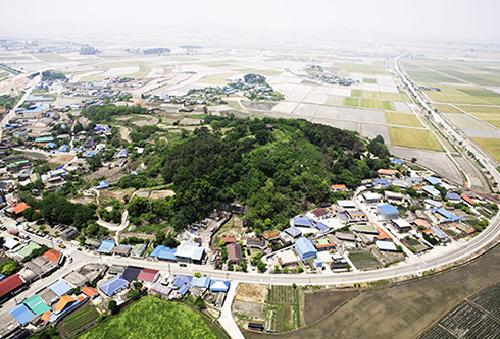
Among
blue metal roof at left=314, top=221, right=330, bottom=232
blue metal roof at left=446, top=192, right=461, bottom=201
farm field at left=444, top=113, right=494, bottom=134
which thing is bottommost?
blue metal roof at left=314, top=221, right=330, bottom=232

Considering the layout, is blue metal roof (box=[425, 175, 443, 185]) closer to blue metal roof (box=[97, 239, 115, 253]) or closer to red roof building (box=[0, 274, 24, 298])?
blue metal roof (box=[97, 239, 115, 253])

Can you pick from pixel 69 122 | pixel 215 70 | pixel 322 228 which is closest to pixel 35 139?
pixel 69 122

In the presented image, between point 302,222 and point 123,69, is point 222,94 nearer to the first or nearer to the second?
point 123,69

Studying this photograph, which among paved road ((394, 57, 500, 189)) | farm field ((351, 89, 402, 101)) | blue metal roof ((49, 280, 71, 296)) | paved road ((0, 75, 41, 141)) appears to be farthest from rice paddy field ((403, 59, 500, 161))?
paved road ((0, 75, 41, 141))

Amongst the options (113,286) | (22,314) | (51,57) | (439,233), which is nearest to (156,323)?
(113,286)

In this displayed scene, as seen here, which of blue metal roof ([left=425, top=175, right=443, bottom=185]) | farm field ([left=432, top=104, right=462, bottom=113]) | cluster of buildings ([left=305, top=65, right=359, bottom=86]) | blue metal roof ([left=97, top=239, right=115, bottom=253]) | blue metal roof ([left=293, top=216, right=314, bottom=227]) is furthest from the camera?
cluster of buildings ([left=305, top=65, right=359, bottom=86])

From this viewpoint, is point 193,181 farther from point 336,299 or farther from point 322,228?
point 336,299
